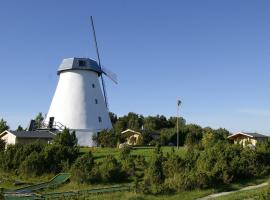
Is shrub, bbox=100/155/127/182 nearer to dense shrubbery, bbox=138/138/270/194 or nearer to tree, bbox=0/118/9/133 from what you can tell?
dense shrubbery, bbox=138/138/270/194

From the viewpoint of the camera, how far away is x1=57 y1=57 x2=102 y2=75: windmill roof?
1854 inches

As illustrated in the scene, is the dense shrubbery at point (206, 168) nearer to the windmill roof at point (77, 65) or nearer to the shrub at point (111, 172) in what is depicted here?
the shrub at point (111, 172)

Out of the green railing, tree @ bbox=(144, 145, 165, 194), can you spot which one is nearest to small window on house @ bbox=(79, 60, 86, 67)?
tree @ bbox=(144, 145, 165, 194)

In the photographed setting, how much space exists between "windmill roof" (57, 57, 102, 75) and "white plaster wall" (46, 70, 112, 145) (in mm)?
431

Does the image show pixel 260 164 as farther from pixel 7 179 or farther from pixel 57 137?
pixel 57 137

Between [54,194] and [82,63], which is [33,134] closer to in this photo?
[82,63]

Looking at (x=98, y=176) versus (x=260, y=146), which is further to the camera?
(x=260, y=146)

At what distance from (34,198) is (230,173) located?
9648mm

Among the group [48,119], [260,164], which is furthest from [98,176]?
[48,119]

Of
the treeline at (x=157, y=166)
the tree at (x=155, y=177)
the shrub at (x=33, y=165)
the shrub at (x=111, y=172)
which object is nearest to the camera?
the tree at (x=155, y=177)

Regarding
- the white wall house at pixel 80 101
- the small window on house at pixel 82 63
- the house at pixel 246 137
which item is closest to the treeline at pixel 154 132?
the house at pixel 246 137

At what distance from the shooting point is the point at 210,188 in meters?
19.5

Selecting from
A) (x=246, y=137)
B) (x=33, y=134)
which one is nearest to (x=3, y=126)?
(x=33, y=134)

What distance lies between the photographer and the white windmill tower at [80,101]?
1780 inches
